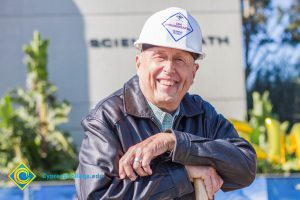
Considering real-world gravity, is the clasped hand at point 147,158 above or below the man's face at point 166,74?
below

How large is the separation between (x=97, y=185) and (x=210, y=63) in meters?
12.0

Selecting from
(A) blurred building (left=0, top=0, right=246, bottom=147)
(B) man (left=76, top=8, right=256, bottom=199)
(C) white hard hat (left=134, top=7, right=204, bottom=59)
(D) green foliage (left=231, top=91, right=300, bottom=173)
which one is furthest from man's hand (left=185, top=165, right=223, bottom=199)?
(A) blurred building (left=0, top=0, right=246, bottom=147)

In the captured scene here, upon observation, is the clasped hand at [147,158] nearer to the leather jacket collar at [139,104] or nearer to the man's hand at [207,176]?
the man's hand at [207,176]

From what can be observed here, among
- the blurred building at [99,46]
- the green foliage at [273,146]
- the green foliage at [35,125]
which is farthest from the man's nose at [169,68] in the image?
the blurred building at [99,46]

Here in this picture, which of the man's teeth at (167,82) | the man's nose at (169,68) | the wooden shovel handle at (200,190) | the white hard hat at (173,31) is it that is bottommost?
the wooden shovel handle at (200,190)

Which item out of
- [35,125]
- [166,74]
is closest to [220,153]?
[166,74]

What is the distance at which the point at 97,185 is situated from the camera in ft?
6.43

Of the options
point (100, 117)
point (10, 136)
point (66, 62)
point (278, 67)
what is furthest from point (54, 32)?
point (278, 67)

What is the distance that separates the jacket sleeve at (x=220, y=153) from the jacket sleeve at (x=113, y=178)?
7 centimetres

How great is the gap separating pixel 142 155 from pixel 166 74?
305 millimetres

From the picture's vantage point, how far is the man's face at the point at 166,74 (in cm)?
208

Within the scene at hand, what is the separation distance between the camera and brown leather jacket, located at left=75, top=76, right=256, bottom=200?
198 centimetres

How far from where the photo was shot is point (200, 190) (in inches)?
80.7

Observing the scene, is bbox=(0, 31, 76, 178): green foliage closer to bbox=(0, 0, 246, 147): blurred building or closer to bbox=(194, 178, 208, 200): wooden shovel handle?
bbox=(0, 0, 246, 147): blurred building
